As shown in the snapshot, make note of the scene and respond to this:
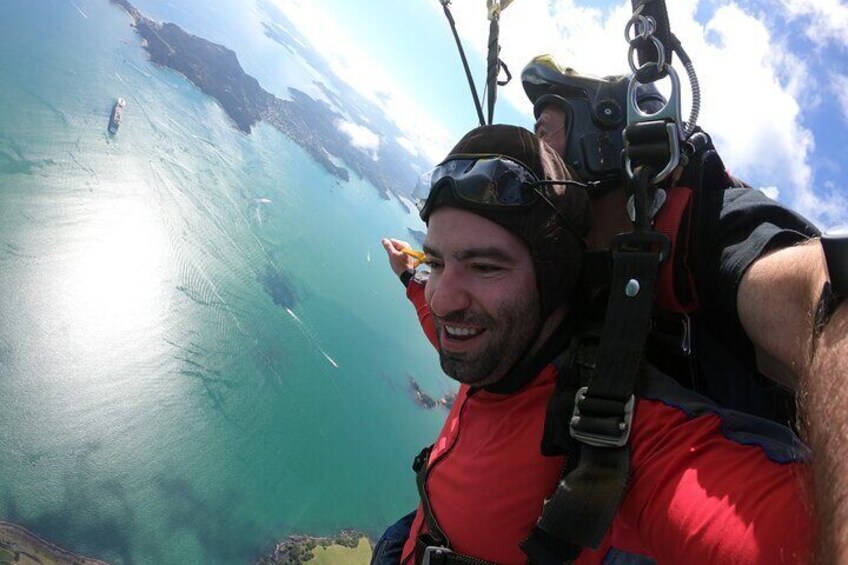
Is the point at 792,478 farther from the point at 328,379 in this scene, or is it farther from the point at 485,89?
the point at 328,379

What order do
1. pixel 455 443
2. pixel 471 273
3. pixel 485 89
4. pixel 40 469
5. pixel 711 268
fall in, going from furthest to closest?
pixel 40 469 < pixel 485 89 < pixel 455 443 < pixel 471 273 < pixel 711 268

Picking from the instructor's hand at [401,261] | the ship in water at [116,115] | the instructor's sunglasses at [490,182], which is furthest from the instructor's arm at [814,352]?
the ship in water at [116,115]

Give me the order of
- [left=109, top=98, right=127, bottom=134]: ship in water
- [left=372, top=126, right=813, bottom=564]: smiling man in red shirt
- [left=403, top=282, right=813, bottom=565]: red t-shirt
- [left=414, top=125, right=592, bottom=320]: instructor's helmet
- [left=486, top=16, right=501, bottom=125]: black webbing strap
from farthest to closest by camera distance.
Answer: [left=109, top=98, right=127, bottom=134]: ship in water, [left=486, top=16, right=501, bottom=125]: black webbing strap, [left=414, top=125, right=592, bottom=320]: instructor's helmet, [left=372, top=126, right=813, bottom=564]: smiling man in red shirt, [left=403, top=282, right=813, bottom=565]: red t-shirt

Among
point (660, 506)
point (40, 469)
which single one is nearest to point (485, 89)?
point (660, 506)

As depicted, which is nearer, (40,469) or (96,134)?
(40,469)

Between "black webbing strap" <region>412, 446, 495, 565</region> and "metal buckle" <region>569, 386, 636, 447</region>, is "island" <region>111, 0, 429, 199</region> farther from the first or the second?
"metal buckle" <region>569, 386, 636, 447</region>

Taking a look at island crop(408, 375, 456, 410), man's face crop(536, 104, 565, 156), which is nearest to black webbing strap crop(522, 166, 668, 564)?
man's face crop(536, 104, 565, 156)

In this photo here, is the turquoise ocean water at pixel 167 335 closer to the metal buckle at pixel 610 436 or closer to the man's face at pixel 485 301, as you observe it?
the man's face at pixel 485 301
